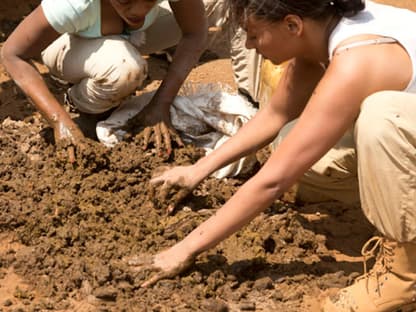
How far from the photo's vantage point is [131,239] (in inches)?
112

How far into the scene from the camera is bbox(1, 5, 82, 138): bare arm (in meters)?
3.20

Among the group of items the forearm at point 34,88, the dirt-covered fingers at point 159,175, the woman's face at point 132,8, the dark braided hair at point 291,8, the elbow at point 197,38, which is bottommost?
the dirt-covered fingers at point 159,175

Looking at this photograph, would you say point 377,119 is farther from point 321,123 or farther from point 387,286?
point 387,286

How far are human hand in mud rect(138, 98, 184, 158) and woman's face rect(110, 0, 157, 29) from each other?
445 mm

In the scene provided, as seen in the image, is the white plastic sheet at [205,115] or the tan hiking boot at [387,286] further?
the white plastic sheet at [205,115]

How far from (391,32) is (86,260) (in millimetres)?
A: 1371

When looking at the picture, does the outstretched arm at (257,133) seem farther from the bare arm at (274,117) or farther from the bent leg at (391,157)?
the bent leg at (391,157)

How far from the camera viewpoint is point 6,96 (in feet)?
13.8

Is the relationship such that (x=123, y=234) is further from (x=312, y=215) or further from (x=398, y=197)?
(x=398, y=197)

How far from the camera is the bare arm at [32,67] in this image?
320cm

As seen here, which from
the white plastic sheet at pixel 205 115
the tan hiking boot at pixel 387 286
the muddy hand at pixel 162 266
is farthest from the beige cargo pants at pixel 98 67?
the tan hiking boot at pixel 387 286

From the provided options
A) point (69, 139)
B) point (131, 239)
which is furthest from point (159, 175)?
point (69, 139)

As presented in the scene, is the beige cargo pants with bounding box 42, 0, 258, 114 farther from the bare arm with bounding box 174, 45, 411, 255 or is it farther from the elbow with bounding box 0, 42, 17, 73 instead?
the bare arm with bounding box 174, 45, 411, 255

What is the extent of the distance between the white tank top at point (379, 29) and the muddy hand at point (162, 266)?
2.87 feet
